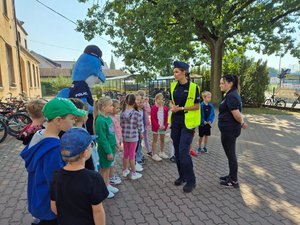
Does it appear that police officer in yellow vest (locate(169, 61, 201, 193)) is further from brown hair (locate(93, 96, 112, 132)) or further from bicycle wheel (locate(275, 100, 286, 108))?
bicycle wheel (locate(275, 100, 286, 108))

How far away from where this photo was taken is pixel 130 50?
1397 cm

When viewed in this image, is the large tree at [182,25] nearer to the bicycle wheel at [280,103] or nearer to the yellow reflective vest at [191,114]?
the bicycle wheel at [280,103]

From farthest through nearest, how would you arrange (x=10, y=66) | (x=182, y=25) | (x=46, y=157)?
1. (x=10, y=66)
2. (x=182, y=25)
3. (x=46, y=157)

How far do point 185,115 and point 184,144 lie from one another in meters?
0.45

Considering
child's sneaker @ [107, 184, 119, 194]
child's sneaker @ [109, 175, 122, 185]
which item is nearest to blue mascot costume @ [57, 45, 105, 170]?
child's sneaker @ [107, 184, 119, 194]

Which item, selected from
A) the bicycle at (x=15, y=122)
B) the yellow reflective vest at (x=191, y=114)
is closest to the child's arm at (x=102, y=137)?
the yellow reflective vest at (x=191, y=114)

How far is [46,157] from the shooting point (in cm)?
185

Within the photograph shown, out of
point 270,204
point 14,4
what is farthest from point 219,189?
point 14,4

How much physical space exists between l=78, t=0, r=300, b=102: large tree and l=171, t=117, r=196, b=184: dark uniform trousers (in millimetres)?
8661

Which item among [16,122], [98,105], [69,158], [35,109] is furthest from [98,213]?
[16,122]

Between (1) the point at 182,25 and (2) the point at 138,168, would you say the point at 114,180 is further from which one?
(1) the point at 182,25

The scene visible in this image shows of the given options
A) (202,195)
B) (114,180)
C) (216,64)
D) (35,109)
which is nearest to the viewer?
(35,109)

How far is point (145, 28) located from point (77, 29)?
541cm

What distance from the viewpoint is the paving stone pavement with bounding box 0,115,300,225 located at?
3.14 m
